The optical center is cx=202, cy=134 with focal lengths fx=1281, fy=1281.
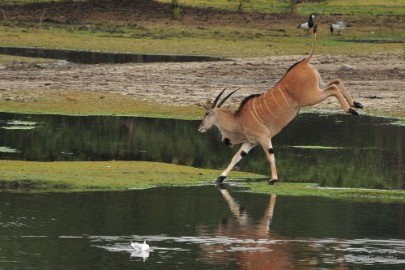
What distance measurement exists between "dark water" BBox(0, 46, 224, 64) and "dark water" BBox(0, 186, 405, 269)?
21357 millimetres

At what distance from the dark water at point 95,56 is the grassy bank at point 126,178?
60.6ft

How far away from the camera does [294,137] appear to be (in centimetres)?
2441

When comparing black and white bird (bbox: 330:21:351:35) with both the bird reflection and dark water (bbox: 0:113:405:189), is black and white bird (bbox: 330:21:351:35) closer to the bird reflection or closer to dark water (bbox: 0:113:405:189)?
dark water (bbox: 0:113:405:189)

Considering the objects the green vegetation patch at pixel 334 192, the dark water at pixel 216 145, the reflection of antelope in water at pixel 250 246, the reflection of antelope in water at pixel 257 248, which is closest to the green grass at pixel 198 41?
the dark water at pixel 216 145

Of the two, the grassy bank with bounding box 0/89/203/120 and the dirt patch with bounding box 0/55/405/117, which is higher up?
the dirt patch with bounding box 0/55/405/117

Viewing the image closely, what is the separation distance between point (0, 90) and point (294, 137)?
8.11 m

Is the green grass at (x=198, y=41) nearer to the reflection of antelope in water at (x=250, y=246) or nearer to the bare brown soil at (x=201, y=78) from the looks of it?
the bare brown soil at (x=201, y=78)

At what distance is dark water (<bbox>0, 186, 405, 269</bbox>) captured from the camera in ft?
42.4

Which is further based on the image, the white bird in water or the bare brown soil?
the bare brown soil

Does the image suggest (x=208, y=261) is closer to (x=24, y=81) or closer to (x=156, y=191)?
(x=156, y=191)

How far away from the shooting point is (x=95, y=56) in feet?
132

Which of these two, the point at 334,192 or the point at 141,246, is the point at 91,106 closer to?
the point at 334,192

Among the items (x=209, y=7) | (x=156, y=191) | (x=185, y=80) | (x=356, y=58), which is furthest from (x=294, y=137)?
(x=209, y=7)

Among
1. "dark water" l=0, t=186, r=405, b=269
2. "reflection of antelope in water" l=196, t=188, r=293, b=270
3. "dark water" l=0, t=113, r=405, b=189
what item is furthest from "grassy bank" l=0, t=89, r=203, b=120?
"reflection of antelope in water" l=196, t=188, r=293, b=270
